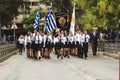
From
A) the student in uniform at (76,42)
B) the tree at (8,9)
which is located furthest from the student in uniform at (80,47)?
the tree at (8,9)

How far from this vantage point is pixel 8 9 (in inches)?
2495

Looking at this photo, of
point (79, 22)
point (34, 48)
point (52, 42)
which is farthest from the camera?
point (79, 22)

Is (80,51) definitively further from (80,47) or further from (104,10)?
(104,10)

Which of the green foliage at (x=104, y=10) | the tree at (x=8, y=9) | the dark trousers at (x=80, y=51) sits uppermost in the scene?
the tree at (x=8, y=9)

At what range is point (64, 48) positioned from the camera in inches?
1442

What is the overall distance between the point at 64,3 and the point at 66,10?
3.13 meters

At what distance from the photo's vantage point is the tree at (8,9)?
2426 inches

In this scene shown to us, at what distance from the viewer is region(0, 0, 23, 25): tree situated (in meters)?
61.6

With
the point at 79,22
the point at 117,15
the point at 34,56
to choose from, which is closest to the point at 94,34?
the point at 117,15

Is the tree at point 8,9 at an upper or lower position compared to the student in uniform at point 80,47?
upper

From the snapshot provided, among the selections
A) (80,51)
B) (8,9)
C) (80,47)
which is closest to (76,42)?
(80,47)

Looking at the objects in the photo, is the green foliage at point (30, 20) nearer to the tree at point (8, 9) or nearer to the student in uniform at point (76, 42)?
the tree at point (8, 9)

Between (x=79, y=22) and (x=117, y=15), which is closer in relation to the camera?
(x=117, y=15)

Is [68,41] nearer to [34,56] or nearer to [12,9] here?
[34,56]
